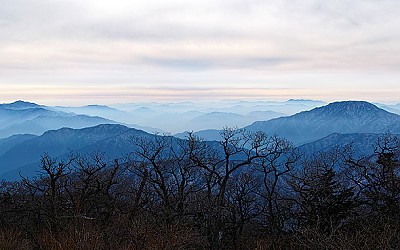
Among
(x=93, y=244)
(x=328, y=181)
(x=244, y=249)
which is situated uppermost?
(x=93, y=244)

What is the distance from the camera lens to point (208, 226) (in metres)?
30.1

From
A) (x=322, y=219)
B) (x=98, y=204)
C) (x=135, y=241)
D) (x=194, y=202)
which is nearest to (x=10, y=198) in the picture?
(x=98, y=204)

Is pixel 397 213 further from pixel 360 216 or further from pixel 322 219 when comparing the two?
pixel 322 219

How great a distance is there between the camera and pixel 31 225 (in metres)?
37.4

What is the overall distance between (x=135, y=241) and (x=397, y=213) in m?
26.6

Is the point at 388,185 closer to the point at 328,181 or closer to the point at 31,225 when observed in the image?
the point at 328,181

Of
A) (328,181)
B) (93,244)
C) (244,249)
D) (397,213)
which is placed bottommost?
(244,249)

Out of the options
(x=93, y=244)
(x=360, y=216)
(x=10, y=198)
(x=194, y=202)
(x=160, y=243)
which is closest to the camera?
(x=93, y=244)

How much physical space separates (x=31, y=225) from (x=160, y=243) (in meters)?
26.5

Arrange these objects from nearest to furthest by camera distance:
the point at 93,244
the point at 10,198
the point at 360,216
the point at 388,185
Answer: the point at 93,244 → the point at 360,216 → the point at 388,185 → the point at 10,198

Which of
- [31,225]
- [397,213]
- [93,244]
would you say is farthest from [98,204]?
[397,213]

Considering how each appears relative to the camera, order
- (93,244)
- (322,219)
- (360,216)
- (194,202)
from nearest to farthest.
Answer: (93,244)
(322,219)
(360,216)
(194,202)

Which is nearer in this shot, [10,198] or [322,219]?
[322,219]

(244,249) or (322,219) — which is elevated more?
(322,219)
